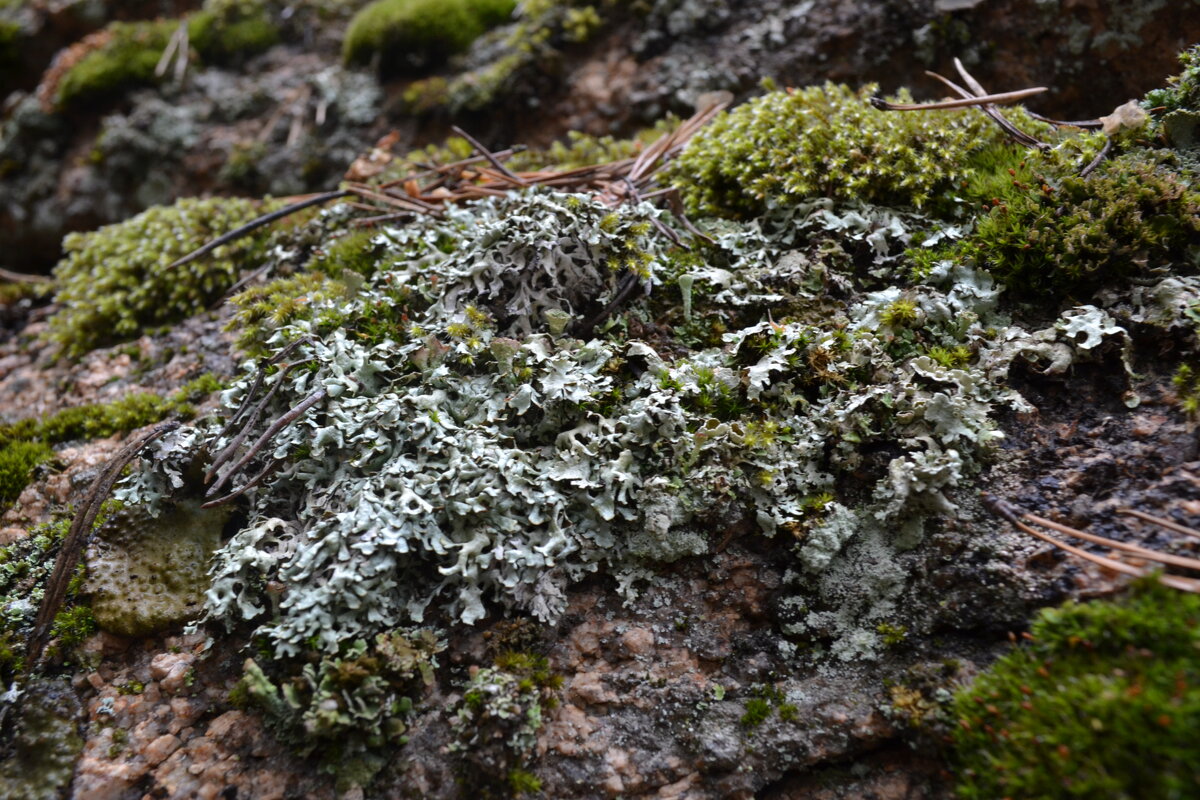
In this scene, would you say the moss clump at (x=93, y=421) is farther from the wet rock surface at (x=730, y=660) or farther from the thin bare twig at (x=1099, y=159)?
the thin bare twig at (x=1099, y=159)

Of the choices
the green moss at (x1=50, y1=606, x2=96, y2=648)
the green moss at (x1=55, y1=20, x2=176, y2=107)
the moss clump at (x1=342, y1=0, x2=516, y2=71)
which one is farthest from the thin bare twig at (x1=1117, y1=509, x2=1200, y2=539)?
the green moss at (x1=55, y1=20, x2=176, y2=107)

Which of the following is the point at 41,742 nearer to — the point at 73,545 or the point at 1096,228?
the point at 73,545

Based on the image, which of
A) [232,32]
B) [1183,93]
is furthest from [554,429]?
[232,32]

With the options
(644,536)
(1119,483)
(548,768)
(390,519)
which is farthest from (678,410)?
(1119,483)

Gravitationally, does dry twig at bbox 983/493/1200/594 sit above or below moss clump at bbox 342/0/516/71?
below

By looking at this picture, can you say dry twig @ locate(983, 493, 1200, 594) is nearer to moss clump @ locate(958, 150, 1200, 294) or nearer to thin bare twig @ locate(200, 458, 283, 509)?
moss clump @ locate(958, 150, 1200, 294)

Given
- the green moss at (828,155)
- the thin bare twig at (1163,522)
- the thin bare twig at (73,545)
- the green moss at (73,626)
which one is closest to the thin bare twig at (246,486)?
the thin bare twig at (73,545)

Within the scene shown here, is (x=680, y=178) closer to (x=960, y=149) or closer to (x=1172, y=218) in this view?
(x=960, y=149)
